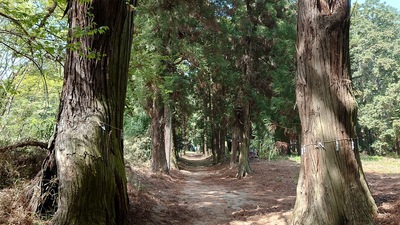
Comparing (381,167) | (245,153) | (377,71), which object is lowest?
(381,167)

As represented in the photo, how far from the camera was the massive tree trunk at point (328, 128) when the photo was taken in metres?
4.69

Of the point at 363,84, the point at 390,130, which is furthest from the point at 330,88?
the point at 363,84

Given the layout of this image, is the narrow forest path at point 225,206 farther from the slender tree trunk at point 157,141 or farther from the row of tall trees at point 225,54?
the row of tall trees at point 225,54

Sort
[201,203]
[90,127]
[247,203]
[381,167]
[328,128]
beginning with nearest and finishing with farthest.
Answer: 1. [90,127]
2. [328,128]
3. [247,203]
4. [201,203]
5. [381,167]

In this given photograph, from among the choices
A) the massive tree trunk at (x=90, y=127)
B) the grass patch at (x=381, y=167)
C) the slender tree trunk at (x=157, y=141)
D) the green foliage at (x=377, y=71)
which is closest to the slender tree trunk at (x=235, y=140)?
the slender tree trunk at (x=157, y=141)

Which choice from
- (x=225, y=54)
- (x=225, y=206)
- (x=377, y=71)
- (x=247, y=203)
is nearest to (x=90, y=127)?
(x=225, y=206)

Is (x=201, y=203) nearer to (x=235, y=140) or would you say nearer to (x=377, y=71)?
(x=235, y=140)

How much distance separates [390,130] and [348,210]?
3276 centimetres

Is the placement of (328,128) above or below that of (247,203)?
above

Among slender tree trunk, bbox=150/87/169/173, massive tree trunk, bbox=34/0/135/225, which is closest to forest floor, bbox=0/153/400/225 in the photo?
massive tree trunk, bbox=34/0/135/225

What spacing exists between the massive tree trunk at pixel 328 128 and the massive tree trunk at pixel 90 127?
311 centimetres

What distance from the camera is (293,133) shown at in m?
15.0

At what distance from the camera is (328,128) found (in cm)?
487

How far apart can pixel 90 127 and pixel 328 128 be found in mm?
3715
